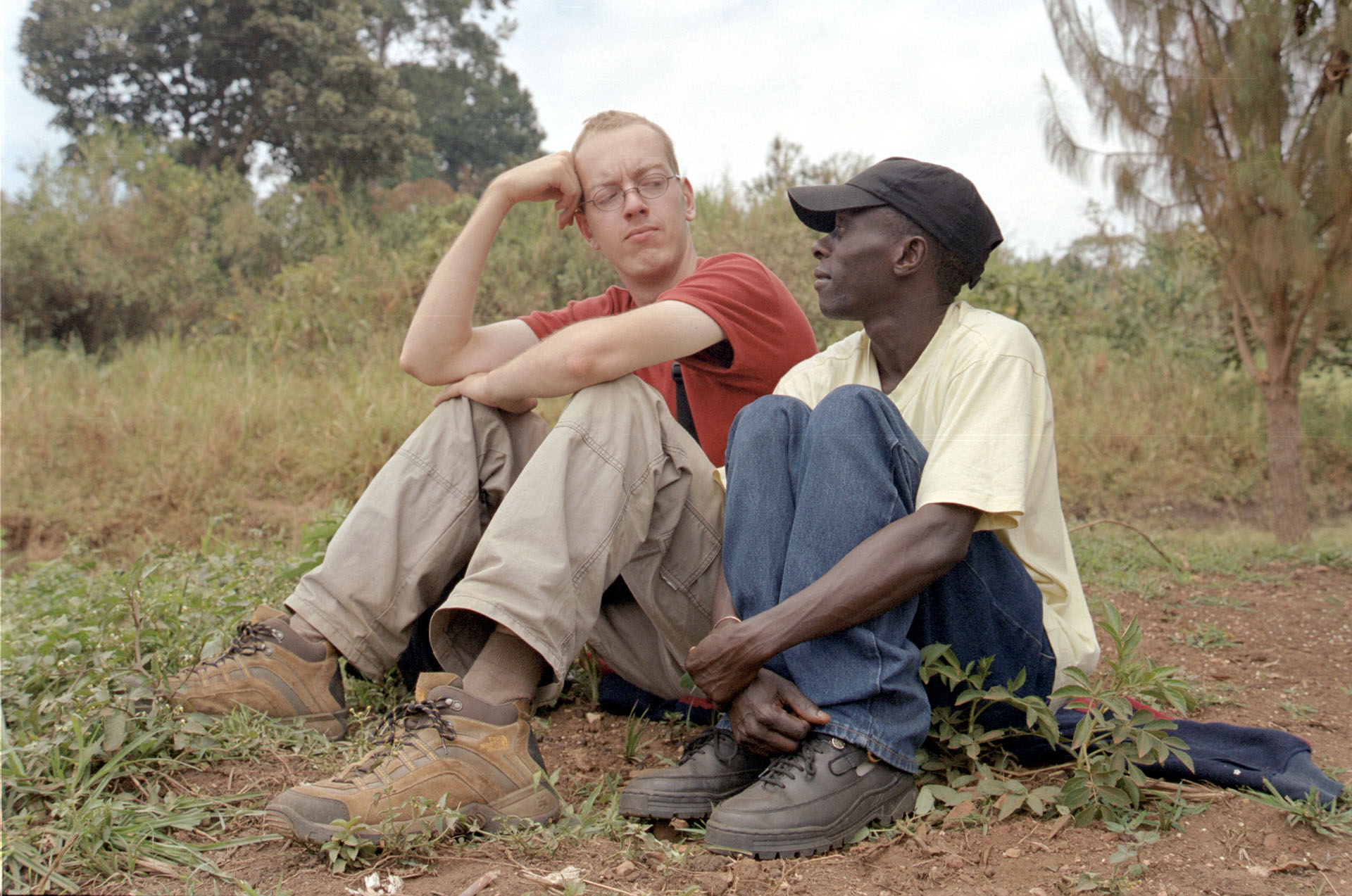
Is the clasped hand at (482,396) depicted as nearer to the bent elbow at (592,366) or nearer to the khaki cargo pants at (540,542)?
the khaki cargo pants at (540,542)

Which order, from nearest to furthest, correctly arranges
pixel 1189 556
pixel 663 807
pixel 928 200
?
pixel 663 807, pixel 928 200, pixel 1189 556

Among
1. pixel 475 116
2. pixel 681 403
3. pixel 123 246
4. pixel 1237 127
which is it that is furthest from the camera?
pixel 123 246

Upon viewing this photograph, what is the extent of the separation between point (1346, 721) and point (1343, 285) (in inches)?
90.0

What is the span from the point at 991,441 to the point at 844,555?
12.2 inches

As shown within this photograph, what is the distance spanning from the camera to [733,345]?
2.21 m

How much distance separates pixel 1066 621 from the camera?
1864 mm

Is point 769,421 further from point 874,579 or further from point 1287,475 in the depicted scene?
point 1287,475

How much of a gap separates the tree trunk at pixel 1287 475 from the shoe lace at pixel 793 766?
3.78 metres

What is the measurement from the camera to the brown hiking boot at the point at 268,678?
6.61 feet

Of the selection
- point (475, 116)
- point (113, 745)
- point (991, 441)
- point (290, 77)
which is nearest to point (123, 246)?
point (290, 77)

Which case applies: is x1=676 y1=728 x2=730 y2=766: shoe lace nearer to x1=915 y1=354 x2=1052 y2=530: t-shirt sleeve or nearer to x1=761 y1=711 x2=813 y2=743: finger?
x1=761 y1=711 x2=813 y2=743: finger

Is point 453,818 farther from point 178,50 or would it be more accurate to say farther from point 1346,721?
point 178,50

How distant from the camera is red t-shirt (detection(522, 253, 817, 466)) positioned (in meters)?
2.21

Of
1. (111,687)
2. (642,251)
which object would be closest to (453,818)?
(111,687)
